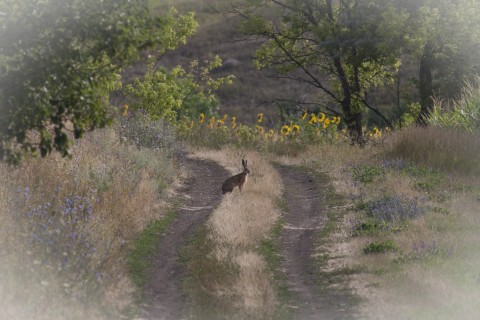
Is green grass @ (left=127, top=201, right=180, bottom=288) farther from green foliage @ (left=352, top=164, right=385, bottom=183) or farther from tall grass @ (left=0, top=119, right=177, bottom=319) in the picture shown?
green foliage @ (left=352, top=164, right=385, bottom=183)

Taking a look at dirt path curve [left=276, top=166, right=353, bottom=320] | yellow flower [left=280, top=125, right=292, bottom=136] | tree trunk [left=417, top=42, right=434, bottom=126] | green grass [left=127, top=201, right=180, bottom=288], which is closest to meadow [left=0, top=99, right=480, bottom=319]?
green grass [left=127, top=201, right=180, bottom=288]

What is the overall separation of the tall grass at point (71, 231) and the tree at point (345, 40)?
11.2 metres

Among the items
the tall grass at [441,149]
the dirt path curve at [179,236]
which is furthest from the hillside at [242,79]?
the dirt path curve at [179,236]

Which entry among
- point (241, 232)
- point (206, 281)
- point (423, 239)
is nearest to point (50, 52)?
point (206, 281)

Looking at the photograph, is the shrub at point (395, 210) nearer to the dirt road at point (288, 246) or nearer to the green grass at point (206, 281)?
the dirt road at point (288, 246)

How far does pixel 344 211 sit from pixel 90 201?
5.54 meters

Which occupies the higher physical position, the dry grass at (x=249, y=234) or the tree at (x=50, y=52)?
the tree at (x=50, y=52)

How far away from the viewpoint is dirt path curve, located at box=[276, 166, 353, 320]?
9531mm

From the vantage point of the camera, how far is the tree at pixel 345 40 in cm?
2589

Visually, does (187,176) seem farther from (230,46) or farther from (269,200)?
(230,46)

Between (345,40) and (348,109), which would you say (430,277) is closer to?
(345,40)

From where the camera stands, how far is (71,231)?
10516 mm

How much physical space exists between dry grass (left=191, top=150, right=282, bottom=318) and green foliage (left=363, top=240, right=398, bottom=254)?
1.69 meters

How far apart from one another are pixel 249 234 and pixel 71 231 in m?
3.53
